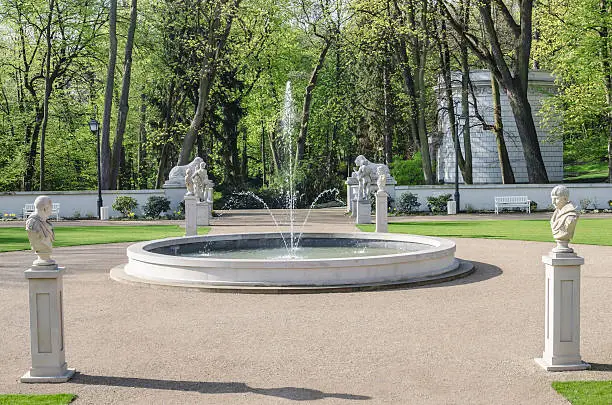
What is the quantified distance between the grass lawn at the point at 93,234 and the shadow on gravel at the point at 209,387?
44.0 feet

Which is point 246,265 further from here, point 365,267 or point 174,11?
point 174,11

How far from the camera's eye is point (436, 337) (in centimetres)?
797

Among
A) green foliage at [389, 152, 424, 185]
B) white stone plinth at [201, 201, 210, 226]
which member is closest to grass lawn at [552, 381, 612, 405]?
white stone plinth at [201, 201, 210, 226]

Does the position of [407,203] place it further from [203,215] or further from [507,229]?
[203,215]

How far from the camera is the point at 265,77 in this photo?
45.6 metres

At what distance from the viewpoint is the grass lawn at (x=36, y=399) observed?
570 cm

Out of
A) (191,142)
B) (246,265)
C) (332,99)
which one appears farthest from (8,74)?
(246,265)

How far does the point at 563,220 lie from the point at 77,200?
31.1 m

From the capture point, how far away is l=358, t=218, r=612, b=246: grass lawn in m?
20.2

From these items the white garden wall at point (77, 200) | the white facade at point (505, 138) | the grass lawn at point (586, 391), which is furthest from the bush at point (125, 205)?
the grass lawn at point (586, 391)

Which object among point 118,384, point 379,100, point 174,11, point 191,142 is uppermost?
point 174,11

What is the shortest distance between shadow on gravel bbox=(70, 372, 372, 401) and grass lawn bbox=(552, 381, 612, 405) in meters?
1.77

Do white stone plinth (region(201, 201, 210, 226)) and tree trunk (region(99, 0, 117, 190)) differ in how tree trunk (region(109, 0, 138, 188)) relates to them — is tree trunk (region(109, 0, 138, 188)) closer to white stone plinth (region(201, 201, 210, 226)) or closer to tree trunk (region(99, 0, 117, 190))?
tree trunk (region(99, 0, 117, 190))

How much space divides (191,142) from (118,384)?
31703mm
